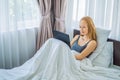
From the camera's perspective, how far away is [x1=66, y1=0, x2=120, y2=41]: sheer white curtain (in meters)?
3.01

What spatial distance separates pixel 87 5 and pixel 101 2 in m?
0.21

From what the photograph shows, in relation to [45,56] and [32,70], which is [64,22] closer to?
[45,56]

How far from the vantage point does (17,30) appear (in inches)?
108

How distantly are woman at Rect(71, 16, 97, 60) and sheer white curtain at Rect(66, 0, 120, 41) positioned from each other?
0.50 meters

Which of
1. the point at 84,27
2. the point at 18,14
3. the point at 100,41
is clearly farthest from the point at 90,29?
the point at 18,14

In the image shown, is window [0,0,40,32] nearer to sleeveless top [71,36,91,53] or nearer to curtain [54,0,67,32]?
curtain [54,0,67,32]

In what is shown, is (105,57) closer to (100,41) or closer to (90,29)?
(100,41)

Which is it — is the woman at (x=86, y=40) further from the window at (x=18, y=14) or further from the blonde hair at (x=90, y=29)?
the window at (x=18, y=14)

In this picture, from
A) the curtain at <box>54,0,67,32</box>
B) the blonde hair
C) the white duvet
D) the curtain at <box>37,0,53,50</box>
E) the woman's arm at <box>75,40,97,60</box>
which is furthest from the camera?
the curtain at <box>54,0,67,32</box>

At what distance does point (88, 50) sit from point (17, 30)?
0.94m

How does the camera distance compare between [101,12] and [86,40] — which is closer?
[86,40]

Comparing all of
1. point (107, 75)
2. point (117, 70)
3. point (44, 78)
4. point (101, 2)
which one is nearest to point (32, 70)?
point (44, 78)

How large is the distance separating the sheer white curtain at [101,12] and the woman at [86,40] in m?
0.50

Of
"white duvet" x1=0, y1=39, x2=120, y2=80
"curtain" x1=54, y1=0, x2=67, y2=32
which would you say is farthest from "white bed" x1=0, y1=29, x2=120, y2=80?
"curtain" x1=54, y1=0, x2=67, y2=32
